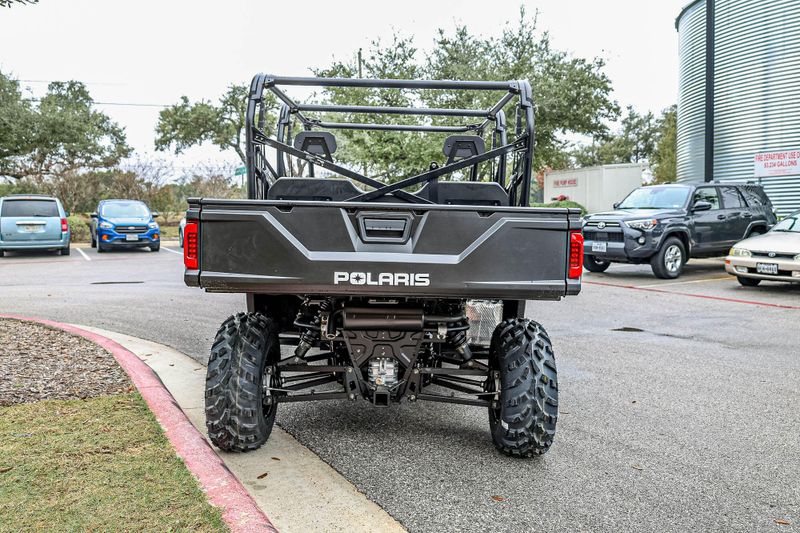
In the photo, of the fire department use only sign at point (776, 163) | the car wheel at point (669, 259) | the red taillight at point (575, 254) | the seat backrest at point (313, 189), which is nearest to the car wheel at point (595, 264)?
the car wheel at point (669, 259)

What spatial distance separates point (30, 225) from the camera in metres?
19.3

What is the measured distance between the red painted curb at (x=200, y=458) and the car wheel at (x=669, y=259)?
410 inches

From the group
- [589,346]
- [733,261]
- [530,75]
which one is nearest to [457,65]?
[530,75]

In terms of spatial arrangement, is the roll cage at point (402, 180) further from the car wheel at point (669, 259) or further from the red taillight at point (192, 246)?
the car wheel at point (669, 259)

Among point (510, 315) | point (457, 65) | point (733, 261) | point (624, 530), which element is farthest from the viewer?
point (457, 65)

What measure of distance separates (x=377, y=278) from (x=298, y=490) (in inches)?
43.3

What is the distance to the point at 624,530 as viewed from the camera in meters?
3.19

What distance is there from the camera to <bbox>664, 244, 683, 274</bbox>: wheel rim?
13.8 metres

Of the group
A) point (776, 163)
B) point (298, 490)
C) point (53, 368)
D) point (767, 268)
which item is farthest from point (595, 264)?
point (298, 490)

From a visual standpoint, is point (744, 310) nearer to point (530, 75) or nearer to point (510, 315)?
point (510, 315)

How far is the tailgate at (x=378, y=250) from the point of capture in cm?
363

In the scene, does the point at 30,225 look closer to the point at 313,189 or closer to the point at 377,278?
the point at 313,189

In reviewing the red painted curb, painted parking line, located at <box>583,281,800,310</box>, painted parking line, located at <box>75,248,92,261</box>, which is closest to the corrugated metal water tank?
painted parking line, located at <box>583,281,800,310</box>

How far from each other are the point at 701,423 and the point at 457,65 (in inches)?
1243
